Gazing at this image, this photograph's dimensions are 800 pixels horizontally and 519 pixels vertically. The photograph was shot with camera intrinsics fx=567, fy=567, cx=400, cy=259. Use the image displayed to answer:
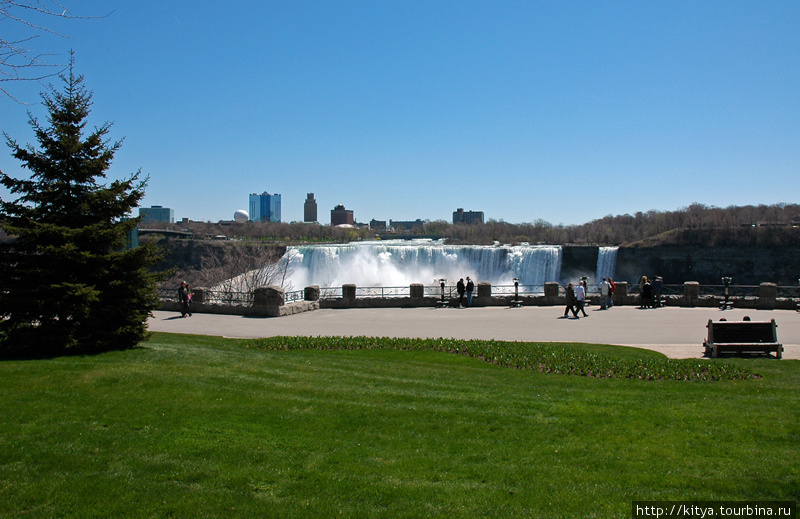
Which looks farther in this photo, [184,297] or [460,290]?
[460,290]

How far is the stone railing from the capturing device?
2022 centimetres

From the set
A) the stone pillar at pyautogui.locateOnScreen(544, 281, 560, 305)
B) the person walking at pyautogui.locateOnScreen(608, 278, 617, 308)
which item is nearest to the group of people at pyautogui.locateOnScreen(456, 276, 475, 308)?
the stone pillar at pyautogui.locateOnScreen(544, 281, 560, 305)

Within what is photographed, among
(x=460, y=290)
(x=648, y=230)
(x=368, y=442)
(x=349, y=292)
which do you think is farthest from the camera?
(x=648, y=230)

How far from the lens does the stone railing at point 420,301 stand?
66.3 ft

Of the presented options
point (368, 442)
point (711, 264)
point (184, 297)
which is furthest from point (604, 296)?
point (711, 264)

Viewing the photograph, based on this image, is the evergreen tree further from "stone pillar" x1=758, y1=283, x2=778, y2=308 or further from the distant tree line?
the distant tree line

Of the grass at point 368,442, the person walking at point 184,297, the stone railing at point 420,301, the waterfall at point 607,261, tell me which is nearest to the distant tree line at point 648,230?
the waterfall at point 607,261

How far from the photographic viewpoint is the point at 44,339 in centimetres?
922

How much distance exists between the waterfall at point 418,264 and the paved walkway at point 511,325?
39.3 m

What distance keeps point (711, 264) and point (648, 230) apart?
33.1 meters

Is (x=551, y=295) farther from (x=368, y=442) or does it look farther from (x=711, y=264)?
(x=711, y=264)

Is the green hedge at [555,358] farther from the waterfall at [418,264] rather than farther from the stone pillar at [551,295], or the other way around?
Answer: the waterfall at [418,264]

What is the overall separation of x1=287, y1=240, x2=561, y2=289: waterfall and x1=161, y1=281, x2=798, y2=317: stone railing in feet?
122

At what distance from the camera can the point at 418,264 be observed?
64875mm
